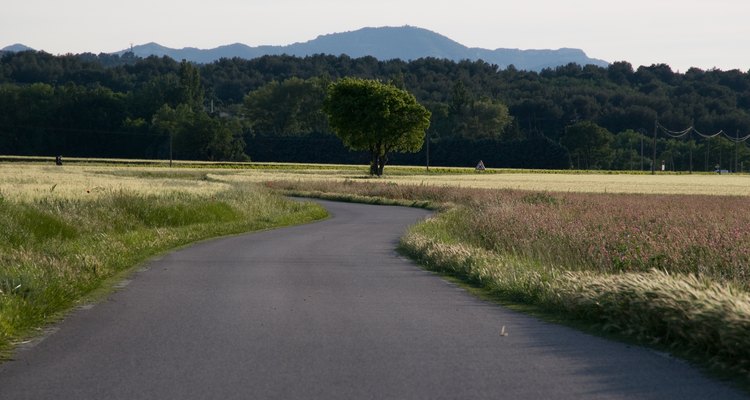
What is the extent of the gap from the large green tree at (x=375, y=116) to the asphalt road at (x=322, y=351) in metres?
→ 77.7

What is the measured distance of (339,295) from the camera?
14.2m

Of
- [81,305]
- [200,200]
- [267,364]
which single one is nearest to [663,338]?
[267,364]

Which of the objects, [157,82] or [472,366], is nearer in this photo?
[472,366]

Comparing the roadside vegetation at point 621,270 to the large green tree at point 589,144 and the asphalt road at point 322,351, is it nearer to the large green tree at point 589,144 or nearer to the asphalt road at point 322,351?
the asphalt road at point 322,351

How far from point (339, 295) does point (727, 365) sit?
6.81m

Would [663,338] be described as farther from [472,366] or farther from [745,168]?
[745,168]

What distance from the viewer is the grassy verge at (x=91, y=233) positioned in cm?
1249

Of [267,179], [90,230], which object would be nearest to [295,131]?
[267,179]

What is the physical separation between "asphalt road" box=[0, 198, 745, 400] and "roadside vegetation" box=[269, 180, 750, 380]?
1.56 feet

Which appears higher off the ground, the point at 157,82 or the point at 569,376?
the point at 157,82

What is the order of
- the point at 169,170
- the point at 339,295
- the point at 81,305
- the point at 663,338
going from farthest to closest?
the point at 169,170 < the point at 339,295 < the point at 81,305 < the point at 663,338

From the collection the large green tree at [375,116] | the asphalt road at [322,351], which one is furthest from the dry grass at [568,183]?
the asphalt road at [322,351]

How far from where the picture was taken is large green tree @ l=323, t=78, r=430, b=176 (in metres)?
93.2

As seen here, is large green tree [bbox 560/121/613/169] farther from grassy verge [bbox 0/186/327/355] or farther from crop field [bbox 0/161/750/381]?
crop field [bbox 0/161/750/381]
